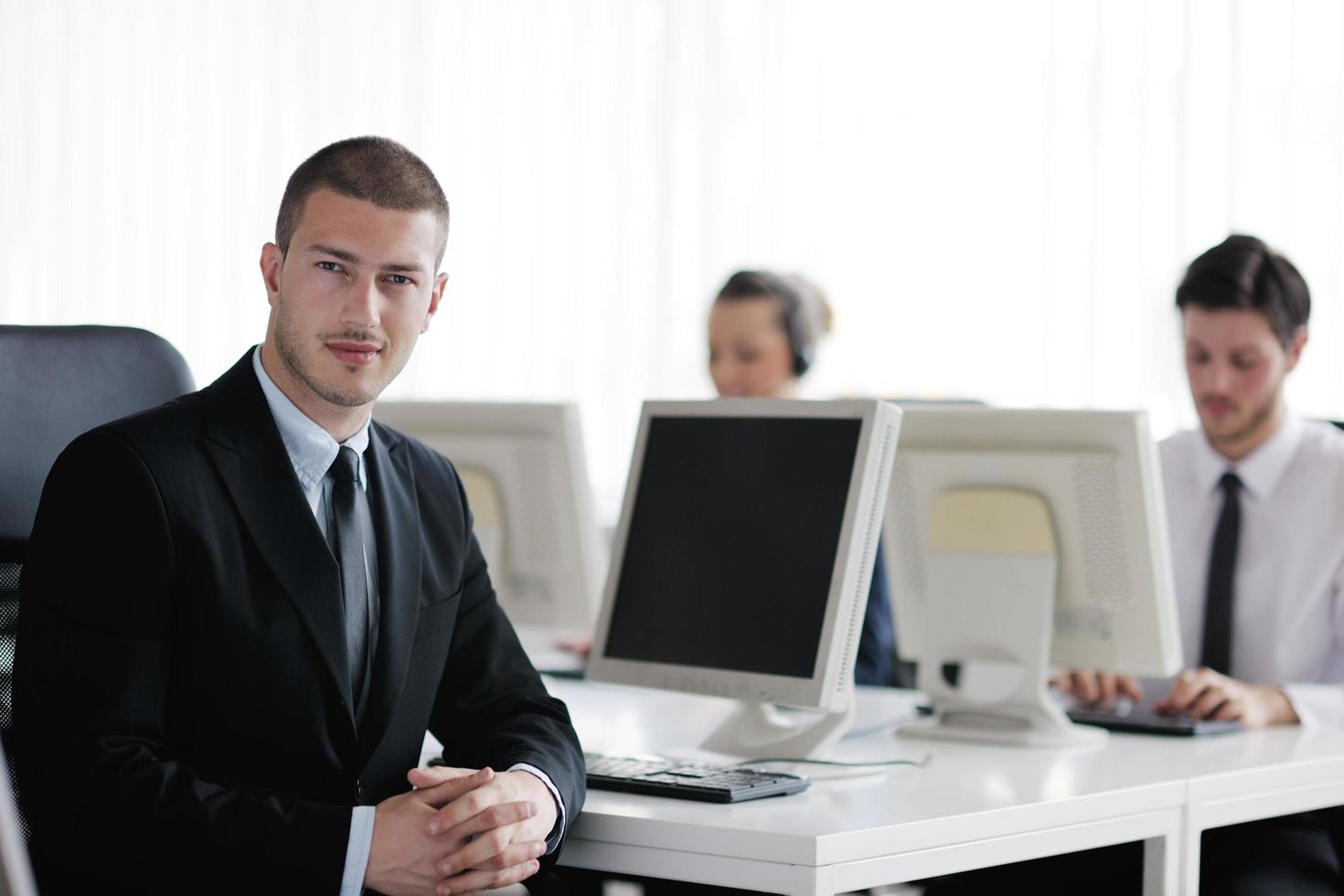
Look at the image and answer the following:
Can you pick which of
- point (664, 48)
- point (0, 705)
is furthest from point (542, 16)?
point (0, 705)

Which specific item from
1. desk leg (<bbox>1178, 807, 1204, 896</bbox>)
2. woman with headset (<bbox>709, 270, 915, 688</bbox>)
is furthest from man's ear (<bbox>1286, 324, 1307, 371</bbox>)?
desk leg (<bbox>1178, 807, 1204, 896</bbox>)

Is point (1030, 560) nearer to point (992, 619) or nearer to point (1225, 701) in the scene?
point (992, 619)

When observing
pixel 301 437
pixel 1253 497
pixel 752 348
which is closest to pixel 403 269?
pixel 301 437

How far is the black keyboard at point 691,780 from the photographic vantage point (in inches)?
72.5

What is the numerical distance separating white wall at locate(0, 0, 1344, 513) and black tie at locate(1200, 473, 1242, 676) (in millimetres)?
1261

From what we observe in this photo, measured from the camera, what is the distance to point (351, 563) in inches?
67.9

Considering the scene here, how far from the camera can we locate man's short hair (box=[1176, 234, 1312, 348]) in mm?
2812

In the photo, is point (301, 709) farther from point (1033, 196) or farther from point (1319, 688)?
point (1033, 196)

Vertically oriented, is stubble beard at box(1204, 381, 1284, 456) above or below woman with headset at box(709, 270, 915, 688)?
below

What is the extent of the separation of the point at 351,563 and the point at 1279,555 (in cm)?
169

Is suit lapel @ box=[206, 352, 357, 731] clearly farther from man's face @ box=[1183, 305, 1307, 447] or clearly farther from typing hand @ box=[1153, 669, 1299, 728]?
man's face @ box=[1183, 305, 1307, 447]

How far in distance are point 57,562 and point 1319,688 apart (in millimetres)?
1821

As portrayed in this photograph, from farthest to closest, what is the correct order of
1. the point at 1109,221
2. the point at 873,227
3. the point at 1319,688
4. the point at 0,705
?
the point at 873,227, the point at 1109,221, the point at 1319,688, the point at 0,705

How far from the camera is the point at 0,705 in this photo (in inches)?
71.2
